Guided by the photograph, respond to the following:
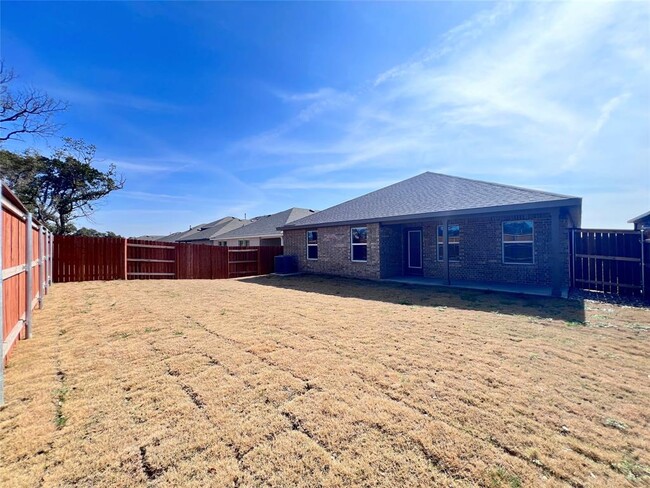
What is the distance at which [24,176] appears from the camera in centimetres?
2041

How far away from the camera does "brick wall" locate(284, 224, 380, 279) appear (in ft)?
41.5

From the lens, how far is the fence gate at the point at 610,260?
8273 millimetres

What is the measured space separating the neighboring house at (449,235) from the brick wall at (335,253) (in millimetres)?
45

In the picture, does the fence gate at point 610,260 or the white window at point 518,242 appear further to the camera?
the white window at point 518,242

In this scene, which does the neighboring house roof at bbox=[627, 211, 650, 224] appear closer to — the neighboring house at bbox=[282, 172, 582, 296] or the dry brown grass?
the neighboring house at bbox=[282, 172, 582, 296]

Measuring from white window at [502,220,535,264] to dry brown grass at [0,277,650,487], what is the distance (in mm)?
5070

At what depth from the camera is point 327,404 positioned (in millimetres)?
2717

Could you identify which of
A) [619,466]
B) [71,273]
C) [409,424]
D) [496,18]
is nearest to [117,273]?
[71,273]

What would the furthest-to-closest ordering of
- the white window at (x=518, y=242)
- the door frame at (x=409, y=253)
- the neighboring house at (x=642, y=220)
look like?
the neighboring house at (x=642, y=220), the door frame at (x=409, y=253), the white window at (x=518, y=242)

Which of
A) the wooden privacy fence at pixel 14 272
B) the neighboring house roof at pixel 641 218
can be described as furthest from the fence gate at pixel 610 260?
the wooden privacy fence at pixel 14 272

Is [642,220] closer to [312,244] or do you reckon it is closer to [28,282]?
[312,244]

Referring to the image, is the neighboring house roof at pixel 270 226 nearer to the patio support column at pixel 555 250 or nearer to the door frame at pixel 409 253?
the door frame at pixel 409 253

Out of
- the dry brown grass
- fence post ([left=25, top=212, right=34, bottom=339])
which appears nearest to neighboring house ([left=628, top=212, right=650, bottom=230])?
the dry brown grass

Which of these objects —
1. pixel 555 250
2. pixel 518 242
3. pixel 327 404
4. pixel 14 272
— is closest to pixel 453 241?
pixel 518 242
